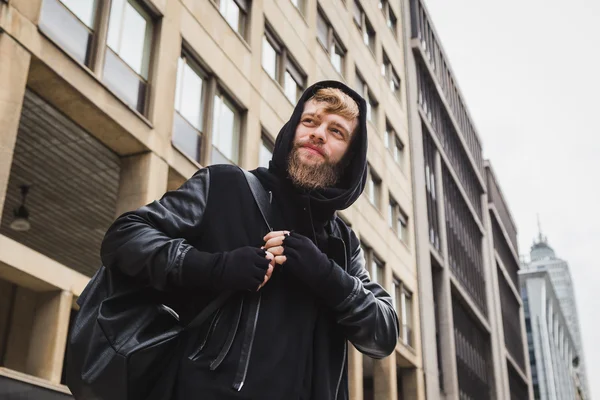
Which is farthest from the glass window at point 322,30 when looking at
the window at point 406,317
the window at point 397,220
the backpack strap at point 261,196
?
the backpack strap at point 261,196

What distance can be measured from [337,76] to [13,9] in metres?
14.4

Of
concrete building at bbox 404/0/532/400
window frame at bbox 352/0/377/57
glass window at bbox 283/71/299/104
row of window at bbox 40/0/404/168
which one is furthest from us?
concrete building at bbox 404/0/532/400

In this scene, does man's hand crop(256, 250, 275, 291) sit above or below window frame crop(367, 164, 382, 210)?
below

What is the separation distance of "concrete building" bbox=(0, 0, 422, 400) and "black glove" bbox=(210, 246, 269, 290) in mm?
8158

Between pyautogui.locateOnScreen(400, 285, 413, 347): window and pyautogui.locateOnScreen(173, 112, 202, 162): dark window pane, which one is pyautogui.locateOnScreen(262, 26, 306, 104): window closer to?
pyautogui.locateOnScreen(173, 112, 202, 162): dark window pane

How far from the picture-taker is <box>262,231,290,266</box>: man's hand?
87.8 inches

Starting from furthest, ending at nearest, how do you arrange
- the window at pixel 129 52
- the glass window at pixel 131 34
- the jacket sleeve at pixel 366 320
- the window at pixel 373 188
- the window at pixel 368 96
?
1. the window at pixel 368 96
2. the window at pixel 373 188
3. the glass window at pixel 131 34
4. the window at pixel 129 52
5. the jacket sleeve at pixel 366 320

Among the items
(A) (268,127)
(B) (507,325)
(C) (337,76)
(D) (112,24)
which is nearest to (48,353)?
(D) (112,24)

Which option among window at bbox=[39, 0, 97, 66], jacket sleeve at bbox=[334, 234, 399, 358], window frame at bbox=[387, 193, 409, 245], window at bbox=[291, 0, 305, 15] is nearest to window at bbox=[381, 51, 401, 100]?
window frame at bbox=[387, 193, 409, 245]

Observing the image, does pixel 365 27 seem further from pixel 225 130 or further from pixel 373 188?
pixel 225 130

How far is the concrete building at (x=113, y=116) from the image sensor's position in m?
10.8

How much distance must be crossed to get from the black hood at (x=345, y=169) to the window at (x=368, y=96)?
23.6 metres

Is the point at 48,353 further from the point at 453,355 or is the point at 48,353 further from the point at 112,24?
the point at 453,355

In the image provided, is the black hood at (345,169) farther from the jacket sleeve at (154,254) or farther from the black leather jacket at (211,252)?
the jacket sleeve at (154,254)
